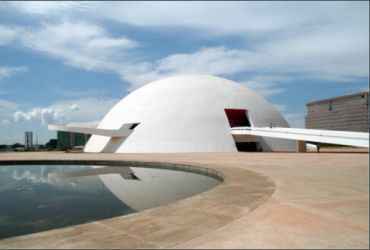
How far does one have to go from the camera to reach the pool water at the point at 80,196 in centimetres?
773

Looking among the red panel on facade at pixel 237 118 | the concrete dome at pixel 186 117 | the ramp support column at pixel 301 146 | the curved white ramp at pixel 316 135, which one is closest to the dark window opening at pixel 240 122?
the red panel on facade at pixel 237 118

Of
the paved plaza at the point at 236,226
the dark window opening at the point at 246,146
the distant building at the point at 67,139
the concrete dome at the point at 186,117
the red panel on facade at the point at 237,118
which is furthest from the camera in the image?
the distant building at the point at 67,139

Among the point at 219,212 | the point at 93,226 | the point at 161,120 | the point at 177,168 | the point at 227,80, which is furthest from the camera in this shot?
the point at 227,80

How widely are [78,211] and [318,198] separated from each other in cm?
564

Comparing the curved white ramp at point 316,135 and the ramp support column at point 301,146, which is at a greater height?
the curved white ramp at point 316,135

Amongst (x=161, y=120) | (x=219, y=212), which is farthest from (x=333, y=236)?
(x=161, y=120)

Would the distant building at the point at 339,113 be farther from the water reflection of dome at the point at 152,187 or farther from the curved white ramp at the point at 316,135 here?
the water reflection of dome at the point at 152,187

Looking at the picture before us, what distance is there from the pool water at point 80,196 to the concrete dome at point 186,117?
16504 mm

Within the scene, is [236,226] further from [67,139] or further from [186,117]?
[67,139]

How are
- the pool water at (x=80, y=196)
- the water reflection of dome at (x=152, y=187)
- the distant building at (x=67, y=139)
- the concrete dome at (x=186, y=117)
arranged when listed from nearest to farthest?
the pool water at (x=80, y=196) → the water reflection of dome at (x=152, y=187) → the concrete dome at (x=186, y=117) → the distant building at (x=67, y=139)

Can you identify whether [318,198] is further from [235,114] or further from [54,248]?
[235,114]

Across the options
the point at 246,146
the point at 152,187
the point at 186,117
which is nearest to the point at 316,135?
the point at 246,146

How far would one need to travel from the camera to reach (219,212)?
20.1 feet

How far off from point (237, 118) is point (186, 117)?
551 cm
